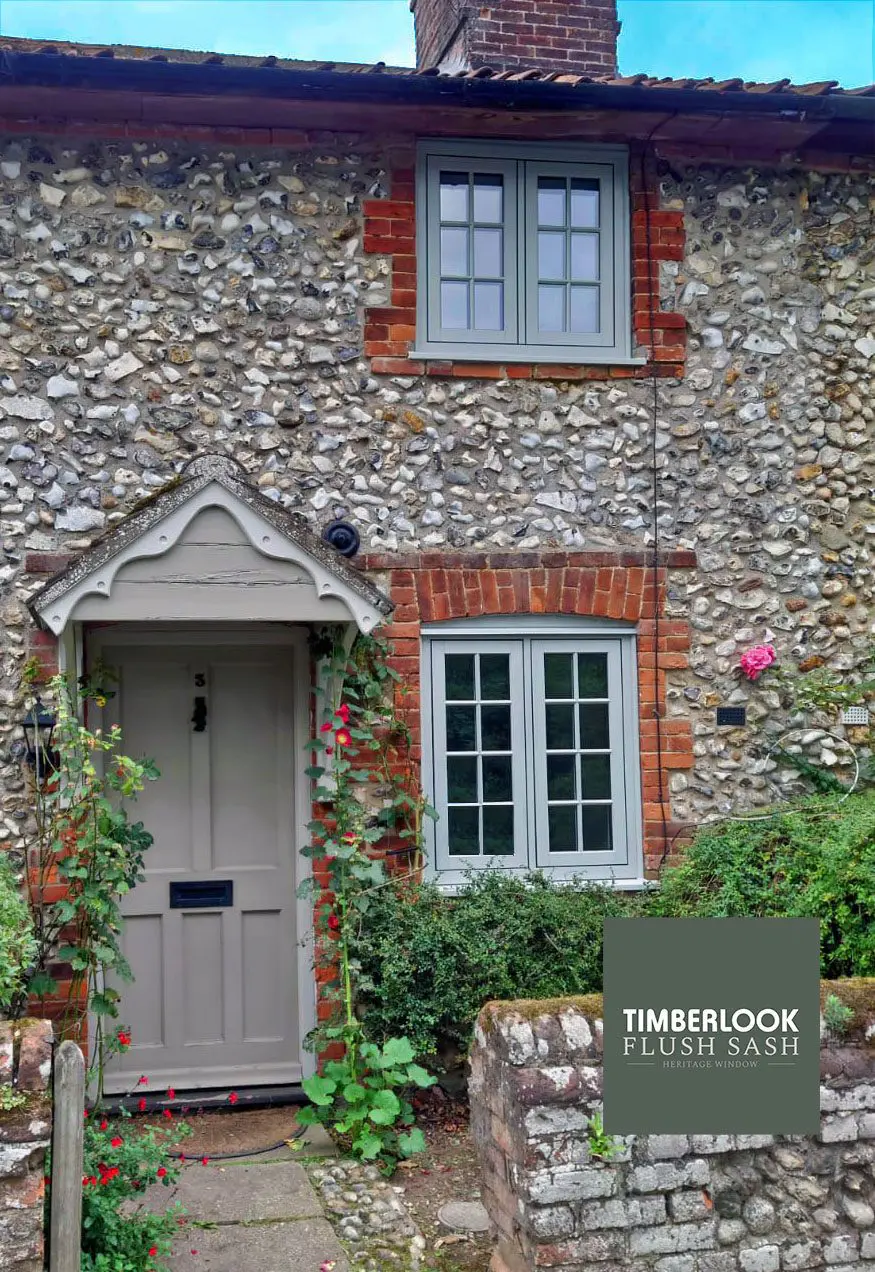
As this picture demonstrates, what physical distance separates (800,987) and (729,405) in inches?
164

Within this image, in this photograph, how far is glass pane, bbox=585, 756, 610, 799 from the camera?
24.3ft

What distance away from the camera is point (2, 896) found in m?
5.46

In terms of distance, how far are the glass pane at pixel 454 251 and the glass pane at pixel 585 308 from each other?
678 millimetres

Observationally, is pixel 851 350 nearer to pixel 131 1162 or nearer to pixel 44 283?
pixel 44 283

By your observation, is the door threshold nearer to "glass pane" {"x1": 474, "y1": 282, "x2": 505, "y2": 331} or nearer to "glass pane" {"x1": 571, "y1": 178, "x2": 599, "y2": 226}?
"glass pane" {"x1": 474, "y1": 282, "x2": 505, "y2": 331}

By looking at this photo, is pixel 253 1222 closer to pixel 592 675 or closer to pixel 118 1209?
pixel 118 1209

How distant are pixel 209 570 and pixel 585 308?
9.57ft

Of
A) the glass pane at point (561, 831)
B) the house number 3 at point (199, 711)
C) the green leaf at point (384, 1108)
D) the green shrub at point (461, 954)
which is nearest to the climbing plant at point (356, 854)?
the green leaf at point (384, 1108)

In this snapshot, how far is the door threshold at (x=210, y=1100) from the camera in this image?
6.90 m

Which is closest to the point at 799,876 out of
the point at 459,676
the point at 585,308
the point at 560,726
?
the point at 560,726

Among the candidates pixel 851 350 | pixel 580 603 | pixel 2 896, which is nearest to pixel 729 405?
pixel 851 350

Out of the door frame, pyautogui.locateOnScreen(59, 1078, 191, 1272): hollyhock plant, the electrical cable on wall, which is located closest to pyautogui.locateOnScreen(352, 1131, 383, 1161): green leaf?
the door frame

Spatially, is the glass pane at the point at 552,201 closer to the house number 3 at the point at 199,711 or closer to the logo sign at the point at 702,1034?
the house number 3 at the point at 199,711

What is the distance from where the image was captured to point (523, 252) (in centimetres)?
745
